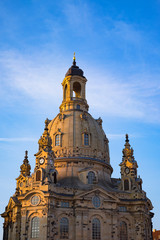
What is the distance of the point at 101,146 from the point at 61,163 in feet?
31.2

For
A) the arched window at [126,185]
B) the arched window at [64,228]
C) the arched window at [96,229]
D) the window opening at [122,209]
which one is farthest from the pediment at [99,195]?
the arched window at [126,185]

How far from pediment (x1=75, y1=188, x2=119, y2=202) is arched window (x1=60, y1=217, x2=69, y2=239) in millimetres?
4465

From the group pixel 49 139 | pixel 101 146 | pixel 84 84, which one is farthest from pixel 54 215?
pixel 84 84

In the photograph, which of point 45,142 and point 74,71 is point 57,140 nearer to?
point 45,142

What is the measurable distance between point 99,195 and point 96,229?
227 inches

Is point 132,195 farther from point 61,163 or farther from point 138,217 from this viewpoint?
point 61,163

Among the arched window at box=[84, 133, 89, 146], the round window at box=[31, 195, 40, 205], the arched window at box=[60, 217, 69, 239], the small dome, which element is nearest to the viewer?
the arched window at box=[60, 217, 69, 239]

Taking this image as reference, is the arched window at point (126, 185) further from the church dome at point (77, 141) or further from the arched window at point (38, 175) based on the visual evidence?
the arched window at point (38, 175)

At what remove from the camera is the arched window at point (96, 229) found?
191 feet

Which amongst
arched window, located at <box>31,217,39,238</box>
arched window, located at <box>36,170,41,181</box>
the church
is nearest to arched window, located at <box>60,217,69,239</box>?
the church

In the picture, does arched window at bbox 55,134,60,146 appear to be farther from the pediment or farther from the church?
the pediment

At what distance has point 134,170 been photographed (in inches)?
2675

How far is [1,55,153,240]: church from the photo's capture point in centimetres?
5756

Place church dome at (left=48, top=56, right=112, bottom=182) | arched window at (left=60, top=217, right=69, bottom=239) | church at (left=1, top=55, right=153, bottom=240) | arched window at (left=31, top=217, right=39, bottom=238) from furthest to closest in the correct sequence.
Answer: church dome at (left=48, top=56, right=112, bottom=182) < church at (left=1, top=55, right=153, bottom=240) < arched window at (left=60, top=217, right=69, bottom=239) < arched window at (left=31, top=217, right=39, bottom=238)
